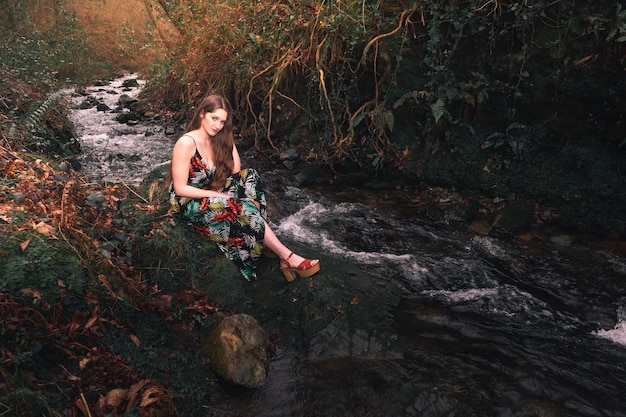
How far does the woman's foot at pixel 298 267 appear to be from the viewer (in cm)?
362

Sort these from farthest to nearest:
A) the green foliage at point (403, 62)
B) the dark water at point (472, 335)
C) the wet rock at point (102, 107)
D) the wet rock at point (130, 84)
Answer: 1. the wet rock at point (130, 84)
2. the wet rock at point (102, 107)
3. the green foliage at point (403, 62)
4. the dark water at point (472, 335)

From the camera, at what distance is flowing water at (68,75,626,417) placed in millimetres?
2766

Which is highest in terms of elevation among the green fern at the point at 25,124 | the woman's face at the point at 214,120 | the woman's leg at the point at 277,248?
the woman's face at the point at 214,120

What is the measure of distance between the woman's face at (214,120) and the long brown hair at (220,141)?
4cm

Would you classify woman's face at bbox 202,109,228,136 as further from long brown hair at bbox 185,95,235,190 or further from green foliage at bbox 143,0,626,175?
green foliage at bbox 143,0,626,175

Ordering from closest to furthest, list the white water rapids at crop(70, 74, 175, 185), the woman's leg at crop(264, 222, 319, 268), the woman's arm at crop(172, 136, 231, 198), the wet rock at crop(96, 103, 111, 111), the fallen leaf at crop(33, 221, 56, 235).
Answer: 1. the fallen leaf at crop(33, 221, 56, 235)
2. the woman's arm at crop(172, 136, 231, 198)
3. the woman's leg at crop(264, 222, 319, 268)
4. the white water rapids at crop(70, 74, 175, 185)
5. the wet rock at crop(96, 103, 111, 111)

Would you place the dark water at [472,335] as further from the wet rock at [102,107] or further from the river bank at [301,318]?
the wet rock at [102,107]

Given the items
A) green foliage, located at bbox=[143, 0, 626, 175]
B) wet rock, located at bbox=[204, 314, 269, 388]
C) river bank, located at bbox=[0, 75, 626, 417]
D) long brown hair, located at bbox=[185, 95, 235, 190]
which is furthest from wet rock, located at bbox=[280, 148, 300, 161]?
wet rock, located at bbox=[204, 314, 269, 388]

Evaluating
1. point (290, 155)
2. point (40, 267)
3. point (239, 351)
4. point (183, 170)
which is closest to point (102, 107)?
point (290, 155)

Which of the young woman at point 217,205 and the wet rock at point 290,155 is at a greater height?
the young woman at point 217,205

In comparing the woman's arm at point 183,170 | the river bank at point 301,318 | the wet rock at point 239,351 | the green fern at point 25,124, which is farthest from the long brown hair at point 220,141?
the green fern at point 25,124

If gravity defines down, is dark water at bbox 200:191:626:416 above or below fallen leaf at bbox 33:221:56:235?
below

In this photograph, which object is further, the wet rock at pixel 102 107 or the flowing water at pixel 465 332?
the wet rock at pixel 102 107

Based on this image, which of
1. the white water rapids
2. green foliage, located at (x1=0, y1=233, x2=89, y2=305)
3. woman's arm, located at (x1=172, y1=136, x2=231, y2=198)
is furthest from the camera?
the white water rapids
